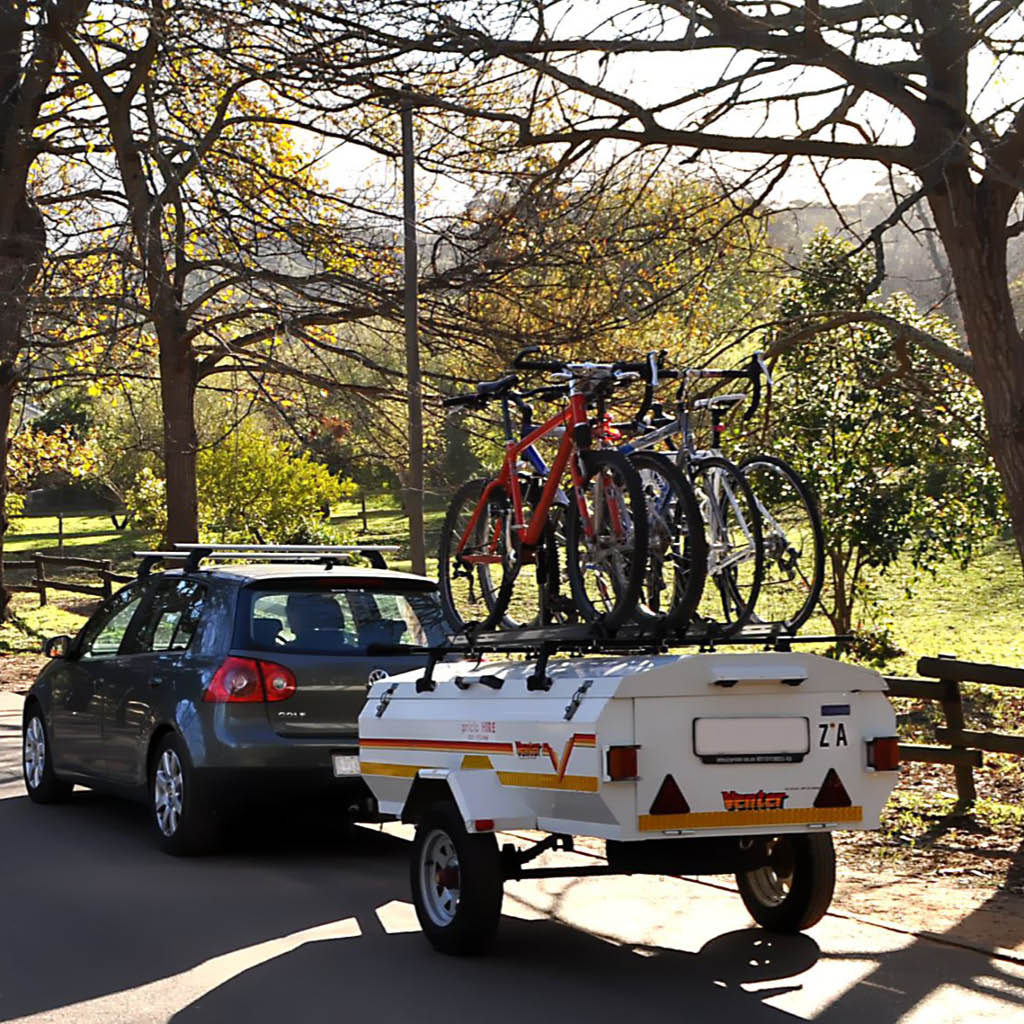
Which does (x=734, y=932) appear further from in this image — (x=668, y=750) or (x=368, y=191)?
(x=368, y=191)

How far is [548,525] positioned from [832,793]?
2123 mm

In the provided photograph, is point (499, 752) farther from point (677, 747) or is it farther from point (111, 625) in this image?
point (111, 625)

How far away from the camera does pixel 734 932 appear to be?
8148 mm

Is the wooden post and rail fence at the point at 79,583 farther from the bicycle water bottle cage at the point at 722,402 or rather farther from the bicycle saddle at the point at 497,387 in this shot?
the bicycle water bottle cage at the point at 722,402

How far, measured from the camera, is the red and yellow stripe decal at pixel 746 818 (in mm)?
6777

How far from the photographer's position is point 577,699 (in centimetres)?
684

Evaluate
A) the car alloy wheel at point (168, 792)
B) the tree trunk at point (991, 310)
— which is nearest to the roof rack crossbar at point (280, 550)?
the car alloy wheel at point (168, 792)

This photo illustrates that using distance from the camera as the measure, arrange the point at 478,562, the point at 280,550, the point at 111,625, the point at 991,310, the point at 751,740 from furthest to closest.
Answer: the point at 991,310
the point at 111,625
the point at 280,550
the point at 478,562
the point at 751,740

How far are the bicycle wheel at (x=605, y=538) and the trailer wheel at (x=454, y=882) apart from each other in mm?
1123

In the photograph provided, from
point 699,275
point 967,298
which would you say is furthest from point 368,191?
point 967,298

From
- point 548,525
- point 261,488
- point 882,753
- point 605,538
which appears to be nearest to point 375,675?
point 548,525

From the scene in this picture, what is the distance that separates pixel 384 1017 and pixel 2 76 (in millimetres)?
22519

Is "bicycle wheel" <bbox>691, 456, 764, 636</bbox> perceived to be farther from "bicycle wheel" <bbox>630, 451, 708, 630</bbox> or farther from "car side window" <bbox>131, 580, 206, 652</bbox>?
"car side window" <bbox>131, 580, 206, 652</bbox>

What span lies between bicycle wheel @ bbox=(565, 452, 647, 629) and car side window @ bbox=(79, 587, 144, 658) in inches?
187
